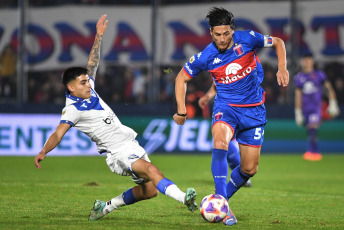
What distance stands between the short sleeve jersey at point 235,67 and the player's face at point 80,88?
1067mm

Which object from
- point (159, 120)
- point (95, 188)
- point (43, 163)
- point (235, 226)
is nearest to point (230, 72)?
point (235, 226)

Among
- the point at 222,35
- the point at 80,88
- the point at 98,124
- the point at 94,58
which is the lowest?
the point at 98,124

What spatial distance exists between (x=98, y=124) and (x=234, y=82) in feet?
4.99

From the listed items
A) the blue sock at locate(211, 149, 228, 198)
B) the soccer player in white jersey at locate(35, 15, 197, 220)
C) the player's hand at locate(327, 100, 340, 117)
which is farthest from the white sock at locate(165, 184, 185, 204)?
the player's hand at locate(327, 100, 340, 117)

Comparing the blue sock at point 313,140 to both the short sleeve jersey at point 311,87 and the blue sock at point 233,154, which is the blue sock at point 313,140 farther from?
the blue sock at point 233,154

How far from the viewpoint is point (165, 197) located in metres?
9.70

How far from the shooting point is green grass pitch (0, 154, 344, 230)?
7242 millimetres

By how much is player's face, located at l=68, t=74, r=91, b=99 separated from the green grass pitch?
1268mm

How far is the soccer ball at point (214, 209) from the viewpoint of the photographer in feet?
22.5

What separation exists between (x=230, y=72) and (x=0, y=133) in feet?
31.0

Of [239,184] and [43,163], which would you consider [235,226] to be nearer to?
[239,184]

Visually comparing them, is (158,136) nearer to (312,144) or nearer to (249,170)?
(312,144)

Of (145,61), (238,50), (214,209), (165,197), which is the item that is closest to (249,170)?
(214,209)

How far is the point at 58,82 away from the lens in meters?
18.1
